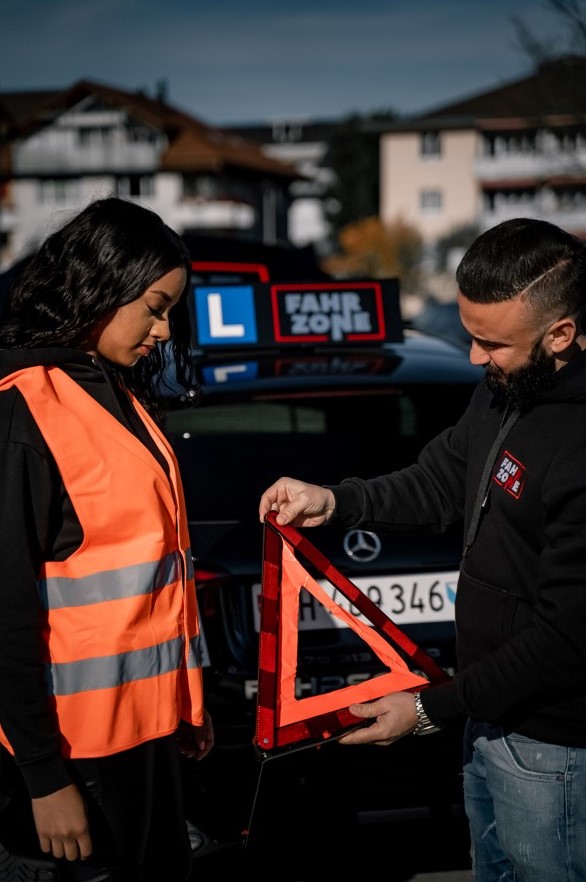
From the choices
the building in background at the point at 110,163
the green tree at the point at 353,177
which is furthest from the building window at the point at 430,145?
the building in background at the point at 110,163

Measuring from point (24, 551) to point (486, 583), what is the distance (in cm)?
93

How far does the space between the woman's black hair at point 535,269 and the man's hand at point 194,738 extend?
114 centimetres

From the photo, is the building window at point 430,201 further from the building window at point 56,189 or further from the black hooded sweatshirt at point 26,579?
the black hooded sweatshirt at point 26,579

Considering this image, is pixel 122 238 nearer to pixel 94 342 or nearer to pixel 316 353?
pixel 94 342

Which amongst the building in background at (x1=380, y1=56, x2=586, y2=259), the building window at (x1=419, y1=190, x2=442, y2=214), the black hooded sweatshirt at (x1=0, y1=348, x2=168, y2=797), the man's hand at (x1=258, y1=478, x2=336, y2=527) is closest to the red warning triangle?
the man's hand at (x1=258, y1=478, x2=336, y2=527)

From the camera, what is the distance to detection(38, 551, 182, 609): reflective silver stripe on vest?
6.60ft

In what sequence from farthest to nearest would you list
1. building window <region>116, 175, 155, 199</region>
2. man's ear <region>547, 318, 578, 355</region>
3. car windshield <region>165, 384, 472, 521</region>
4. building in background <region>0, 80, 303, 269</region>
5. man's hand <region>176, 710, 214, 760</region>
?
building window <region>116, 175, 155, 199</region>, building in background <region>0, 80, 303, 269</region>, car windshield <region>165, 384, 472, 521</region>, man's hand <region>176, 710, 214, 760</region>, man's ear <region>547, 318, 578, 355</region>

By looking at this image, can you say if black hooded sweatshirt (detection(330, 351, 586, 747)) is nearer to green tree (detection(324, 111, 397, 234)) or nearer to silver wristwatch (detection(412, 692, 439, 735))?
silver wristwatch (detection(412, 692, 439, 735))

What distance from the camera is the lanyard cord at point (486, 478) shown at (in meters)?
2.15

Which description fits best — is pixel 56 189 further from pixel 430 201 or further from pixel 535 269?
pixel 535 269

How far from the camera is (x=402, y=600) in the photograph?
3092mm

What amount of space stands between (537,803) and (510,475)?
25.9 inches

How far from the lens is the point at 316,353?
436 centimetres

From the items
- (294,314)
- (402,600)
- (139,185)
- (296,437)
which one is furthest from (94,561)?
(139,185)
